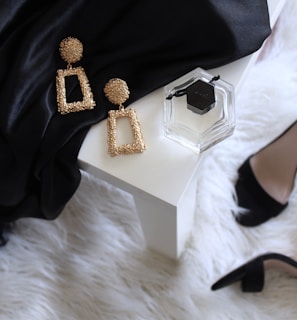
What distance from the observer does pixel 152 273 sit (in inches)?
34.1

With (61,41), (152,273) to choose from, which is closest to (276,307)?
(152,273)

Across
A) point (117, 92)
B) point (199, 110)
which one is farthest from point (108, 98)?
point (199, 110)

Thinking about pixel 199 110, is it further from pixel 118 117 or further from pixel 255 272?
pixel 255 272

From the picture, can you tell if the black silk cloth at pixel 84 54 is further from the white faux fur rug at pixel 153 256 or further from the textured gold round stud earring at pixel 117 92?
the white faux fur rug at pixel 153 256

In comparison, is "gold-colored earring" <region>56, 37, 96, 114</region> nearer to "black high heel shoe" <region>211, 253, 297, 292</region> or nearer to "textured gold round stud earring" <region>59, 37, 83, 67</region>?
"textured gold round stud earring" <region>59, 37, 83, 67</region>

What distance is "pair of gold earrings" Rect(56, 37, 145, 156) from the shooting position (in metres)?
0.62

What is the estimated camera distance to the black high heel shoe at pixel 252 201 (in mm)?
886

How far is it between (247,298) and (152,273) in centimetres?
17

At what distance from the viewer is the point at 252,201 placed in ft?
2.96

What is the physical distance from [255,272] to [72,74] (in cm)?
44

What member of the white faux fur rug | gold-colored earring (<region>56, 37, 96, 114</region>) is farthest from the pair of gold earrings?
the white faux fur rug

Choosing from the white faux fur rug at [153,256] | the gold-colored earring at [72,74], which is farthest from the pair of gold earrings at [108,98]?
the white faux fur rug at [153,256]

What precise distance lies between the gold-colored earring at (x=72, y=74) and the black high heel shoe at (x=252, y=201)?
15.1 inches

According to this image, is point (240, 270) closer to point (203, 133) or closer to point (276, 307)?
point (276, 307)
